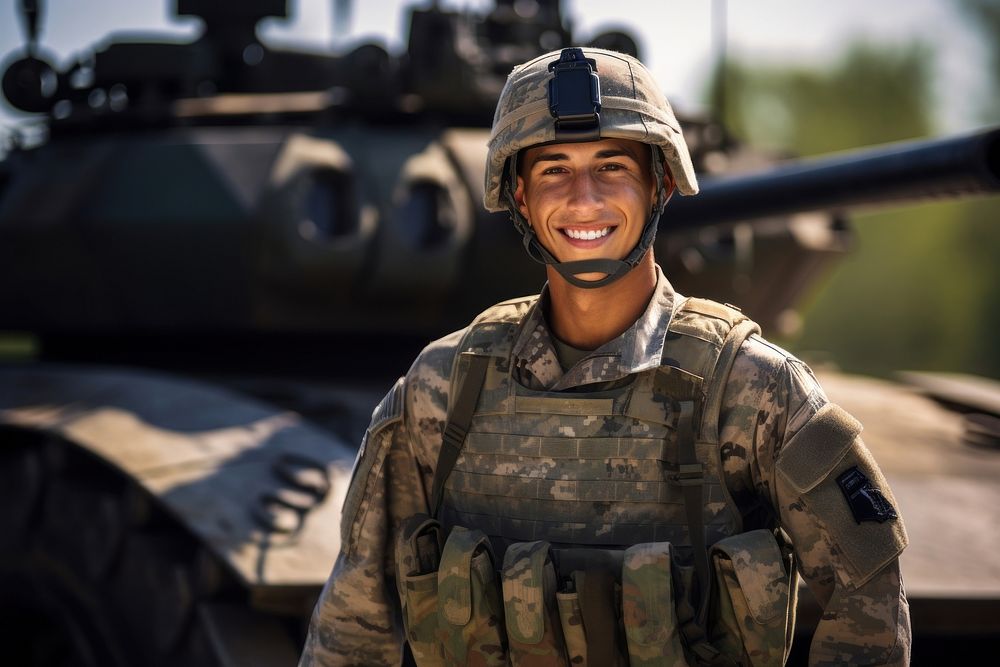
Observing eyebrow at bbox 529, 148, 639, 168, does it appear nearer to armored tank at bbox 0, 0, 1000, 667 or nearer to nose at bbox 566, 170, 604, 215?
nose at bbox 566, 170, 604, 215

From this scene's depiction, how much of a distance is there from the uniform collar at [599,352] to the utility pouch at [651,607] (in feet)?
1.15

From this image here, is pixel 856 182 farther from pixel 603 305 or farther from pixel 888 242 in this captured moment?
pixel 888 242

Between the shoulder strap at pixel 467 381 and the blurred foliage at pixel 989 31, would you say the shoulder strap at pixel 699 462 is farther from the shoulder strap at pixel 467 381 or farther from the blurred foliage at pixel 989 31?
the blurred foliage at pixel 989 31

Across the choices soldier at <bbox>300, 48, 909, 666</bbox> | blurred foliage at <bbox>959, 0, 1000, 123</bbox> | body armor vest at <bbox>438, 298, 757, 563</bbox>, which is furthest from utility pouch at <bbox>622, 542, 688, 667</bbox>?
blurred foliage at <bbox>959, 0, 1000, 123</bbox>

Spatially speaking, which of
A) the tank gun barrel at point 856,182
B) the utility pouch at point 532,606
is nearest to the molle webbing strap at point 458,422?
the utility pouch at point 532,606

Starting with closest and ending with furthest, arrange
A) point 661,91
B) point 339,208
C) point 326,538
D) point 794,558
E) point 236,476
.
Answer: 1. point 794,558
2. point 661,91
3. point 326,538
4. point 236,476
5. point 339,208

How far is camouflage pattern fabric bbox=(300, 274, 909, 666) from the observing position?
2.08m

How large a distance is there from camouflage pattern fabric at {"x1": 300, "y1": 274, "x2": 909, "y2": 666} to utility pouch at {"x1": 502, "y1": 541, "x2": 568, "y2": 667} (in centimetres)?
33

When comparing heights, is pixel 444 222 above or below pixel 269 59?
below

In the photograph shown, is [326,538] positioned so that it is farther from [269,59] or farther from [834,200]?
[269,59]

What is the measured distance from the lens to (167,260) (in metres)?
5.03

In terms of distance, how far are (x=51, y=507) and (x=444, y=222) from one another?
1820mm

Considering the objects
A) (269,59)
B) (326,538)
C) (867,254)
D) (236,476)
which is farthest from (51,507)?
(867,254)

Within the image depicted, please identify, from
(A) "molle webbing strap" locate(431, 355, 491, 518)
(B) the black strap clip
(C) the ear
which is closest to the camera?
(B) the black strap clip
